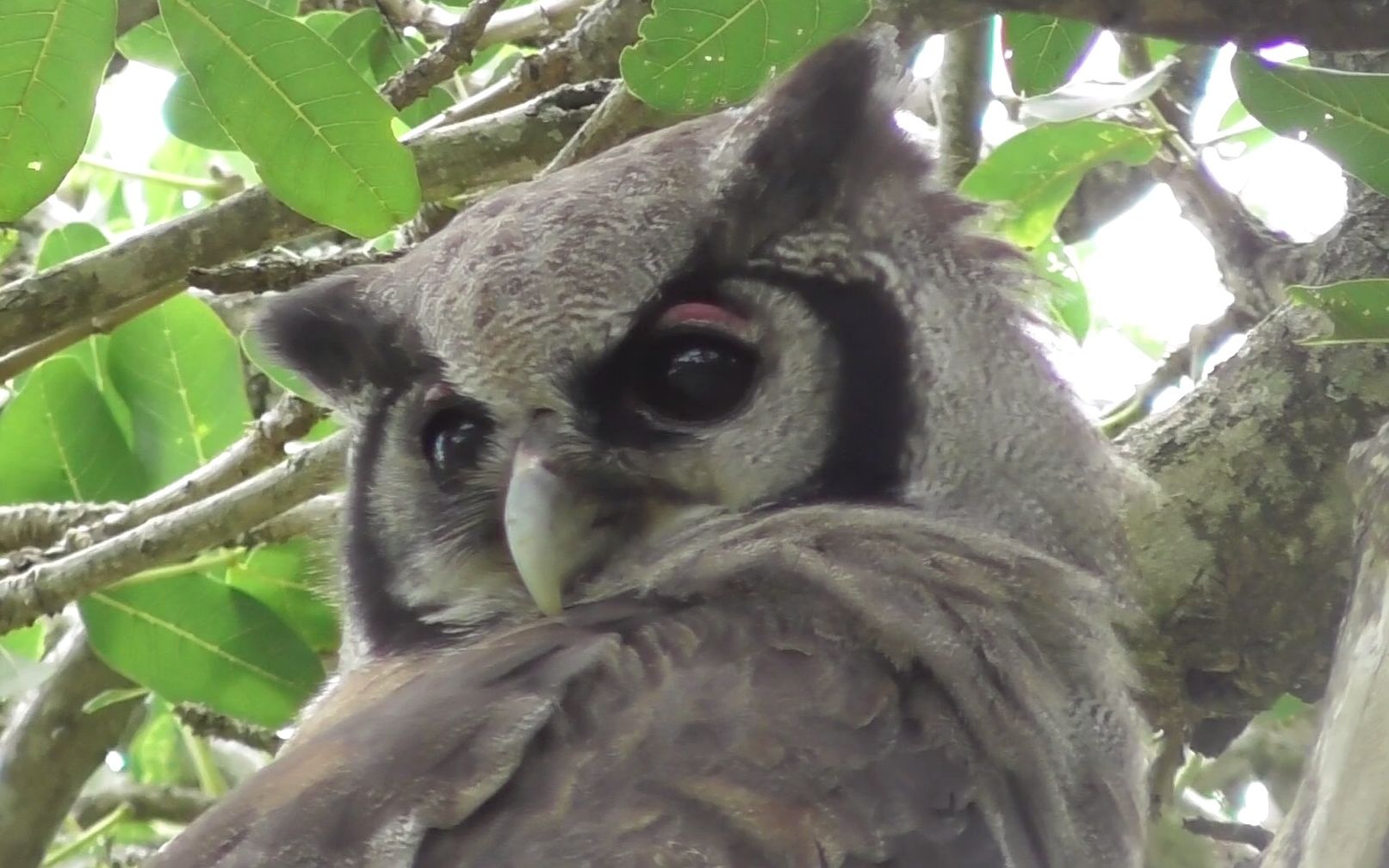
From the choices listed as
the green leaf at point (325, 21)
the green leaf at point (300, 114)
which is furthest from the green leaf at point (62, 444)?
the green leaf at point (300, 114)

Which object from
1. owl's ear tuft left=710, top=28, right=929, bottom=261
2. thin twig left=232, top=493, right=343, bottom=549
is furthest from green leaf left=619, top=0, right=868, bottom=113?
thin twig left=232, top=493, right=343, bottom=549

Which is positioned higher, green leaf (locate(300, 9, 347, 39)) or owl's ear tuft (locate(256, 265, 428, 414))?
green leaf (locate(300, 9, 347, 39))

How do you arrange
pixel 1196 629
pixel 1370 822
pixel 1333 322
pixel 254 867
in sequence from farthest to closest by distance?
pixel 1196 629 → pixel 1333 322 → pixel 254 867 → pixel 1370 822

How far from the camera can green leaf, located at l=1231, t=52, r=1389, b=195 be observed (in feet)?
4.50

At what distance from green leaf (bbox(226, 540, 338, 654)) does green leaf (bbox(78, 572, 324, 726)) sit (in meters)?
0.10

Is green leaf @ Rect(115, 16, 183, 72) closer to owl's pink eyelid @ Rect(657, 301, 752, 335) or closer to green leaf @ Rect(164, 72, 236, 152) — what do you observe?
green leaf @ Rect(164, 72, 236, 152)

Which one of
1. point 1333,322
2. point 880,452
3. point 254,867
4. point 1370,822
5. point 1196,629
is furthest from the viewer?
point 1196,629

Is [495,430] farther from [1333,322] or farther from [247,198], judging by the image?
[1333,322]

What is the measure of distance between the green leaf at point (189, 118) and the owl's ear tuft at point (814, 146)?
0.79m

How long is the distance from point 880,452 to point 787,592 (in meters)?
0.20

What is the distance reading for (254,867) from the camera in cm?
118


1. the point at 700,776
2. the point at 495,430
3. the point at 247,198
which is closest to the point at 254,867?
the point at 700,776

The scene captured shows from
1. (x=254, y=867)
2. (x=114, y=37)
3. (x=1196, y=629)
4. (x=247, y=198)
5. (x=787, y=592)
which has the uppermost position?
(x=247, y=198)

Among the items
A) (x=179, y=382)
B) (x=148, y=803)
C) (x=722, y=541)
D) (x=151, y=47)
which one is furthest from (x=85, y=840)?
(x=722, y=541)
